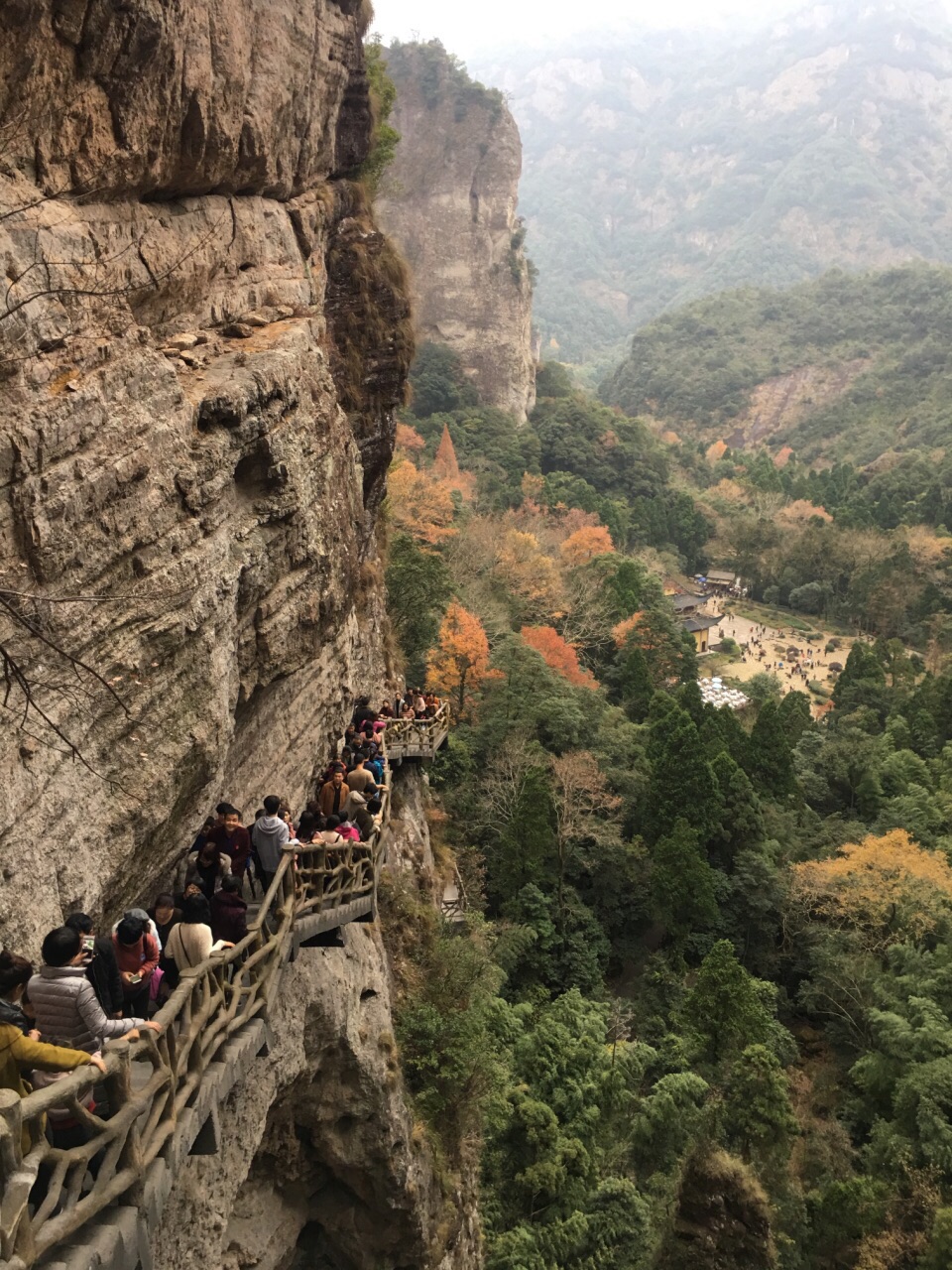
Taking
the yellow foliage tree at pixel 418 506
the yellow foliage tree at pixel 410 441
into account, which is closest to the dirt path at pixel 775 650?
the yellow foliage tree at pixel 418 506

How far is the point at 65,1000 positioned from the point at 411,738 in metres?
13.4

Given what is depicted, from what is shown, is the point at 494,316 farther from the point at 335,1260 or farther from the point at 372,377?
the point at 335,1260

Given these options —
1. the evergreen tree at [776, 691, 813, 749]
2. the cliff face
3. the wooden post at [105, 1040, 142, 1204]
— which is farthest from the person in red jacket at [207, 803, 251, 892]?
the cliff face

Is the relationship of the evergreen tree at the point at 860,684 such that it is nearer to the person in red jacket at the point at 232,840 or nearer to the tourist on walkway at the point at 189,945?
the person in red jacket at the point at 232,840

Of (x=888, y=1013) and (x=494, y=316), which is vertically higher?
(x=494, y=316)

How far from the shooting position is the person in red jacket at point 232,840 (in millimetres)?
8828

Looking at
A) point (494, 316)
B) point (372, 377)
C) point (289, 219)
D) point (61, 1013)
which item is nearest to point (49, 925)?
point (61, 1013)

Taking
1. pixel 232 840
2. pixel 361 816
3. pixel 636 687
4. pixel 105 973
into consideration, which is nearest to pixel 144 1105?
pixel 105 973

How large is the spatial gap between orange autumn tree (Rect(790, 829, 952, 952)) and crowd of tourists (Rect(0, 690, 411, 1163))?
21.3m

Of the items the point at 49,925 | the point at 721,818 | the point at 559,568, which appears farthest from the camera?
the point at 559,568

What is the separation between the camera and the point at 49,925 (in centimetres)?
704

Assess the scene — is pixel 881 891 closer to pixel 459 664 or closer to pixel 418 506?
pixel 459 664

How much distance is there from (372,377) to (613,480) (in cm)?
5741

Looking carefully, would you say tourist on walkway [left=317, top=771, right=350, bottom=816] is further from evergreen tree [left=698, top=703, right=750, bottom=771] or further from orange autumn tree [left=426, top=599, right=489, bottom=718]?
evergreen tree [left=698, top=703, right=750, bottom=771]
